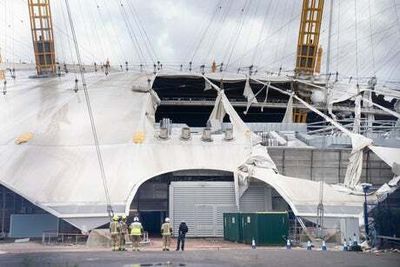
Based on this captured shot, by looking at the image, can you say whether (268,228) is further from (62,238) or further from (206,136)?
(206,136)

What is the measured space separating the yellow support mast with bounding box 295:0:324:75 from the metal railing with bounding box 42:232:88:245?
158ft

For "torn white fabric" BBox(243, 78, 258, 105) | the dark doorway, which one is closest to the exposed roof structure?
the dark doorway

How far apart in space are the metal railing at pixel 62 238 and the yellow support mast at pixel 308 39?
48.1 m

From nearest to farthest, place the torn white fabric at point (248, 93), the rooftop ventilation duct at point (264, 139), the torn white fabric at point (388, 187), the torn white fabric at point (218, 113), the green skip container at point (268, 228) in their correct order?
the green skip container at point (268, 228), the torn white fabric at point (388, 187), the rooftop ventilation duct at point (264, 139), the torn white fabric at point (218, 113), the torn white fabric at point (248, 93)

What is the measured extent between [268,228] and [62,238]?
12.3 m

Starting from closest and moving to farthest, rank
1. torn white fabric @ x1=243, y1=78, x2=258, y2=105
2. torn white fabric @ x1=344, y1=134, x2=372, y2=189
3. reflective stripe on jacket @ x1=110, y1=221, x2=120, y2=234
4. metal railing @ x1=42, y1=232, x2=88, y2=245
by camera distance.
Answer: reflective stripe on jacket @ x1=110, y1=221, x2=120, y2=234
metal railing @ x1=42, y1=232, x2=88, y2=245
torn white fabric @ x1=344, y1=134, x2=372, y2=189
torn white fabric @ x1=243, y1=78, x2=258, y2=105

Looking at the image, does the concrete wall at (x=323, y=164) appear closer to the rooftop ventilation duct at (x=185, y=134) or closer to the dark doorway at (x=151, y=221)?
the rooftop ventilation duct at (x=185, y=134)

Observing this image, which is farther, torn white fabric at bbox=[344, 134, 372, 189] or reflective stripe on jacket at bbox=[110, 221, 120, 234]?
torn white fabric at bbox=[344, 134, 372, 189]

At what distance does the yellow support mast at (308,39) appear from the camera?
255 ft

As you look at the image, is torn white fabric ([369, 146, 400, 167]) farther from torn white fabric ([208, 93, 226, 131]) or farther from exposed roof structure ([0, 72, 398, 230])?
torn white fabric ([208, 93, 226, 131])

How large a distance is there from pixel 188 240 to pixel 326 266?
2334 cm

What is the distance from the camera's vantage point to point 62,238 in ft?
125

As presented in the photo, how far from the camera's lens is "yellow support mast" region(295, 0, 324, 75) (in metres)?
77.9

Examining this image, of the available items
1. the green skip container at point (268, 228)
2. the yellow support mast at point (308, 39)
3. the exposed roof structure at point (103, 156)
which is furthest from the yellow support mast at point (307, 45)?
the green skip container at point (268, 228)
